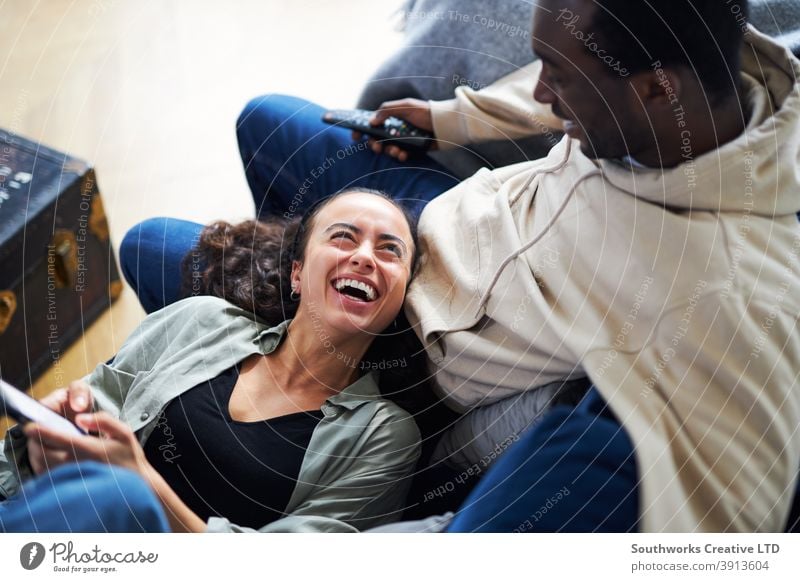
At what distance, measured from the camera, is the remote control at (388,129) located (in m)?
0.76

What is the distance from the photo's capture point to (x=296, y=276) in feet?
2.35

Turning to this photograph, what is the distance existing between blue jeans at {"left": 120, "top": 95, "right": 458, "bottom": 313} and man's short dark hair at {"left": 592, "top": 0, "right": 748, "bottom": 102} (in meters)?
0.18

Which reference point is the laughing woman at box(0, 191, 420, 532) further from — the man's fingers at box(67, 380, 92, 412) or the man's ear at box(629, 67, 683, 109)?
the man's ear at box(629, 67, 683, 109)

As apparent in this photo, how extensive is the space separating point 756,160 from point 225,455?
1.43ft

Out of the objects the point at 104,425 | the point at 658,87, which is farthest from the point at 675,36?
the point at 104,425

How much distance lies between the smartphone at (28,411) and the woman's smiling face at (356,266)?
0.19 m

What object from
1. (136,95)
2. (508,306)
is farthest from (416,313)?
(136,95)

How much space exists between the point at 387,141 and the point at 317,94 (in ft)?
0.26

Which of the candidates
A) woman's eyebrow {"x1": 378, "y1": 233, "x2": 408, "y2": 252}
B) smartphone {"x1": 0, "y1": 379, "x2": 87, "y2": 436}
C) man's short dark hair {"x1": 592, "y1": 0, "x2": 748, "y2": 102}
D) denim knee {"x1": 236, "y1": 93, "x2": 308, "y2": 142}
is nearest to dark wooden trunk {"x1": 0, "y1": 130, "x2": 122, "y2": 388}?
smartphone {"x1": 0, "y1": 379, "x2": 87, "y2": 436}


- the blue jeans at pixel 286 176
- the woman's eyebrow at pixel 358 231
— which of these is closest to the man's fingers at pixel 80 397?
the blue jeans at pixel 286 176

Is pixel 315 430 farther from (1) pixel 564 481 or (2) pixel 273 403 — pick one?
(1) pixel 564 481

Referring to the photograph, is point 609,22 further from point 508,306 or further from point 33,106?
point 33,106

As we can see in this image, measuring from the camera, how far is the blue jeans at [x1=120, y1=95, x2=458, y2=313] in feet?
2.43

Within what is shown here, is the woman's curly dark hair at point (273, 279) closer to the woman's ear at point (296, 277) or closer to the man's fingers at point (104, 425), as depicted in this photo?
the woman's ear at point (296, 277)
